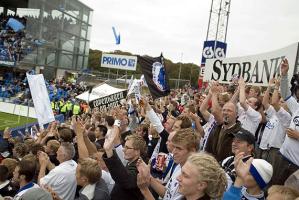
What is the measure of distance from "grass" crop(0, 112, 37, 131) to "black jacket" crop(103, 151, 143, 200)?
62.2ft

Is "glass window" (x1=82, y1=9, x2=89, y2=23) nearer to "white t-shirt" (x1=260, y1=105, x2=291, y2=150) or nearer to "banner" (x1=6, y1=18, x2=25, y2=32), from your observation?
"banner" (x1=6, y1=18, x2=25, y2=32)

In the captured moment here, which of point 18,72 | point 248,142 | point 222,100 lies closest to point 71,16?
point 18,72

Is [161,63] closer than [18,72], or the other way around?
[161,63]

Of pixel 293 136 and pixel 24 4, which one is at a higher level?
pixel 24 4

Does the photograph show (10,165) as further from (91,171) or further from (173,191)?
(173,191)

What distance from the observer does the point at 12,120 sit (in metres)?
24.5

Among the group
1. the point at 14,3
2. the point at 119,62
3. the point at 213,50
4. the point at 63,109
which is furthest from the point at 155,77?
the point at 14,3

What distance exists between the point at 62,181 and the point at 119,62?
1025 inches

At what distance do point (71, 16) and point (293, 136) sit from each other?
40331 mm

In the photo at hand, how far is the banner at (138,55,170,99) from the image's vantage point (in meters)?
9.90

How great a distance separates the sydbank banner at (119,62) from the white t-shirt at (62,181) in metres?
24.8

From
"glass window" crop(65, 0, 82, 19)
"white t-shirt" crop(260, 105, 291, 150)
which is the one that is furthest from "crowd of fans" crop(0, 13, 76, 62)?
"white t-shirt" crop(260, 105, 291, 150)

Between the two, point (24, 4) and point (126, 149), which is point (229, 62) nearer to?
point (126, 149)

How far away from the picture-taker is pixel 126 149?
15.0ft
